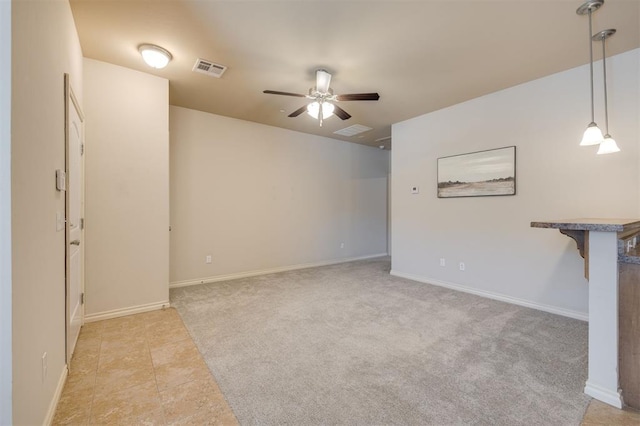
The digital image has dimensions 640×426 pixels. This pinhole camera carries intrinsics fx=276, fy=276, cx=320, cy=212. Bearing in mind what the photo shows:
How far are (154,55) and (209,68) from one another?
54cm

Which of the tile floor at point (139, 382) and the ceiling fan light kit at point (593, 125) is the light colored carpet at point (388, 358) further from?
the ceiling fan light kit at point (593, 125)

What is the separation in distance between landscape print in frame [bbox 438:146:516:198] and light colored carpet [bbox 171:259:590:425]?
1.46 m

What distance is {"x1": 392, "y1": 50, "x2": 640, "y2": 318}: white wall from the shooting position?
9.02 ft

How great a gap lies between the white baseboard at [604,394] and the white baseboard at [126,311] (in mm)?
3877

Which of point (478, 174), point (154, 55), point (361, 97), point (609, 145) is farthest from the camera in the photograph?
point (478, 174)

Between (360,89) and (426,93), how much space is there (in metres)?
0.89

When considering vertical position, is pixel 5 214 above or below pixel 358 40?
below

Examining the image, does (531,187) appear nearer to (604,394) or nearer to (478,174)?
(478,174)

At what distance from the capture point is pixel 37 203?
1408 mm

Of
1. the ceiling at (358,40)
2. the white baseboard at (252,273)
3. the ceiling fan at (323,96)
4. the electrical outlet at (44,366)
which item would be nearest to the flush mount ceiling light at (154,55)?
the ceiling at (358,40)

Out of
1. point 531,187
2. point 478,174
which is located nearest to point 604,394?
point 531,187

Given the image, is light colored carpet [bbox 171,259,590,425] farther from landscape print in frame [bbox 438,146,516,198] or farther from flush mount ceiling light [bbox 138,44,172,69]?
flush mount ceiling light [bbox 138,44,172,69]

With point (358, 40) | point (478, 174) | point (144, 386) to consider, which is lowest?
point (144, 386)

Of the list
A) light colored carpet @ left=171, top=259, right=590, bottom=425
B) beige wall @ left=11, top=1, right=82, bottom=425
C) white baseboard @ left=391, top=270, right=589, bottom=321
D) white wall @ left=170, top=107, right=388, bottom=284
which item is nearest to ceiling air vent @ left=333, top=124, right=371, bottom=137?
white wall @ left=170, top=107, right=388, bottom=284
